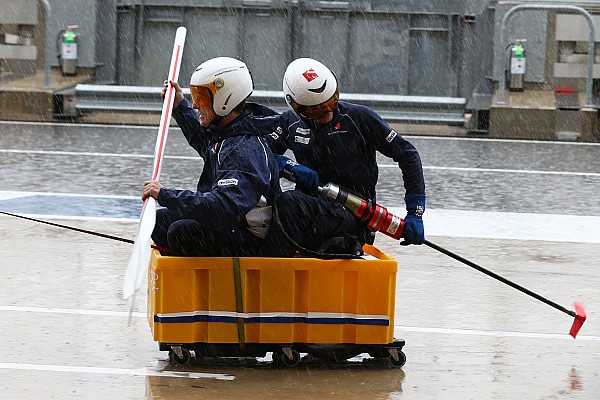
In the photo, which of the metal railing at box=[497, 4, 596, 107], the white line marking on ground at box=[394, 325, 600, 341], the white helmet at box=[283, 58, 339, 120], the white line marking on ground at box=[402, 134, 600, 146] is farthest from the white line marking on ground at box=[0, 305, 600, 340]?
the metal railing at box=[497, 4, 596, 107]

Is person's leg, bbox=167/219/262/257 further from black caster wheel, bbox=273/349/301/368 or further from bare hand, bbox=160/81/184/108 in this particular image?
bare hand, bbox=160/81/184/108

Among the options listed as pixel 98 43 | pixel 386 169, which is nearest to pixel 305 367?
pixel 386 169

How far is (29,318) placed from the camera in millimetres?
7750

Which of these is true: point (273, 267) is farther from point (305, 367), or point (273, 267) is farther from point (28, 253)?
point (28, 253)

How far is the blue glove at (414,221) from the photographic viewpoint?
23.0 feet

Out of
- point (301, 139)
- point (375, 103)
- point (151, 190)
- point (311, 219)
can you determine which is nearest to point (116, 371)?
point (151, 190)

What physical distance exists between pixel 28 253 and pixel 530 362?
14.3 feet

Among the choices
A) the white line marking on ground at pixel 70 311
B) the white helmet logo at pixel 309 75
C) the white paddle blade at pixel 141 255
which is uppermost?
the white helmet logo at pixel 309 75

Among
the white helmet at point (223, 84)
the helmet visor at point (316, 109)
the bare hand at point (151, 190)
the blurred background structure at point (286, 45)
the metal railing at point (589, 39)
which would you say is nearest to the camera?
the bare hand at point (151, 190)

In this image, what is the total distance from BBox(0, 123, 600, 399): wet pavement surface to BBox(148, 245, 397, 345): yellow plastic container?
19 cm

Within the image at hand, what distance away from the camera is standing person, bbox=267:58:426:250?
272 inches

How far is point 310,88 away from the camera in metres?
6.89

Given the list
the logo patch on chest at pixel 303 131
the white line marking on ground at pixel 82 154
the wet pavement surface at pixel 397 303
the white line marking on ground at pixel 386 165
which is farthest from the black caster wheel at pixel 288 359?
the white line marking on ground at pixel 82 154

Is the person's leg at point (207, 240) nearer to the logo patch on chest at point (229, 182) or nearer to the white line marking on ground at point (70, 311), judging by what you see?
the logo patch on chest at point (229, 182)
